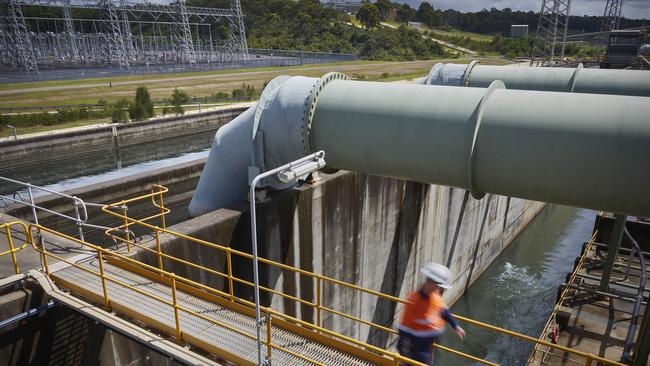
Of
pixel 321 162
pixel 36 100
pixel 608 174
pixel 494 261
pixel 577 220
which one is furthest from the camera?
pixel 36 100

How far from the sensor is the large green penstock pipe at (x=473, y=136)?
5.14 metres

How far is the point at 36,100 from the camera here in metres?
39.2

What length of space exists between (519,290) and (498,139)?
13810 millimetres

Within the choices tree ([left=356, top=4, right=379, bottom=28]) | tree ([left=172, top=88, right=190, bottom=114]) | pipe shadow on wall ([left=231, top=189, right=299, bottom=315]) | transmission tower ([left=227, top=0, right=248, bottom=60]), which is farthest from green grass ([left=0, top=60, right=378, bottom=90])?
tree ([left=356, top=4, right=379, bottom=28])

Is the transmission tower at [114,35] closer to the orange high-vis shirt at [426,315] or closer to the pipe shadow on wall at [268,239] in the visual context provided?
the pipe shadow on wall at [268,239]

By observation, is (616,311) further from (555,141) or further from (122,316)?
(122,316)

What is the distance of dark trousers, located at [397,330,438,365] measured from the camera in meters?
4.71

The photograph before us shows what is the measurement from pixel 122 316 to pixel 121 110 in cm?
2911

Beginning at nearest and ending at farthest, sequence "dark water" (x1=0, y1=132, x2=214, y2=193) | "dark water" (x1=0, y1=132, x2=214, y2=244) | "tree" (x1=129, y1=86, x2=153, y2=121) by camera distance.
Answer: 1. "dark water" (x1=0, y1=132, x2=214, y2=244)
2. "dark water" (x1=0, y1=132, x2=214, y2=193)
3. "tree" (x1=129, y1=86, x2=153, y2=121)

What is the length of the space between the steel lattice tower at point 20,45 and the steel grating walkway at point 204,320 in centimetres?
5892

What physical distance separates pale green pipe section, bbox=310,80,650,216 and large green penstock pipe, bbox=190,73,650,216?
13 mm

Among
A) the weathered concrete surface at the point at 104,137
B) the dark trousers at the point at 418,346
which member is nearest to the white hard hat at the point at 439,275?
the dark trousers at the point at 418,346

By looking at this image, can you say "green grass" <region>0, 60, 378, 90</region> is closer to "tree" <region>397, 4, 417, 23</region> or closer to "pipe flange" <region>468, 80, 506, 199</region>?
"pipe flange" <region>468, 80, 506, 199</region>

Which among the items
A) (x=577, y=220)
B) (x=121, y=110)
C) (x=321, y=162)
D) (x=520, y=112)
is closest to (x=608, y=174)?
(x=520, y=112)
